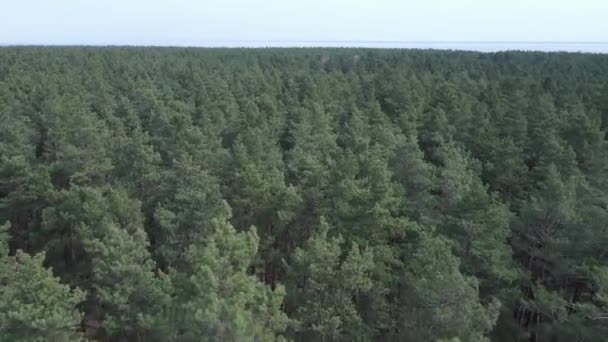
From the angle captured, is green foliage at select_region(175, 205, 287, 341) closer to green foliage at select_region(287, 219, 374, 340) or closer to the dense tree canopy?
the dense tree canopy

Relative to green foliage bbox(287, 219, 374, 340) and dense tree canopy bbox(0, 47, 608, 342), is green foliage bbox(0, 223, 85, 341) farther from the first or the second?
green foliage bbox(287, 219, 374, 340)

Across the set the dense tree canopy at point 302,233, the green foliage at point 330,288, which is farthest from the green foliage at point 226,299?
the green foliage at point 330,288

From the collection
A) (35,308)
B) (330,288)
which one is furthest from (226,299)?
(35,308)

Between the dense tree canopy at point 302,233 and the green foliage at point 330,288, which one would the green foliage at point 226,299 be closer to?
the dense tree canopy at point 302,233

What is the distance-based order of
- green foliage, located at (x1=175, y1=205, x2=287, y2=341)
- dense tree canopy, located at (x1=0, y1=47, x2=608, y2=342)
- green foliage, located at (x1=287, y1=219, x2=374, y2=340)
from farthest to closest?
green foliage, located at (x1=287, y1=219, x2=374, y2=340) < dense tree canopy, located at (x1=0, y1=47, x2=608, y2=342) < green foliage, located at (x1=175, y1=205, x2=287, y2=341)

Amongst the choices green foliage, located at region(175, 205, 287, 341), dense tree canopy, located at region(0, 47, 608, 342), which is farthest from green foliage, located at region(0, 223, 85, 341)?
green foliage, located at region(175, 205, 287, 341)

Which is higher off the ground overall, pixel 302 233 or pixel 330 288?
pixel 330 288

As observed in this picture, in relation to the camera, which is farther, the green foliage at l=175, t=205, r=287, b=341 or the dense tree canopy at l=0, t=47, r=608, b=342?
the dense tree canopy at l=0, t=47, r=608, b=342

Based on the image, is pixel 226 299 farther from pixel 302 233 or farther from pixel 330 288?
pixel 302 233

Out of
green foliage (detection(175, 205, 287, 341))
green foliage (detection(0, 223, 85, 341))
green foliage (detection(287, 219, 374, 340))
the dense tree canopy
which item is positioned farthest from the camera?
green foliage (detection(287, 219, 374, 340))
